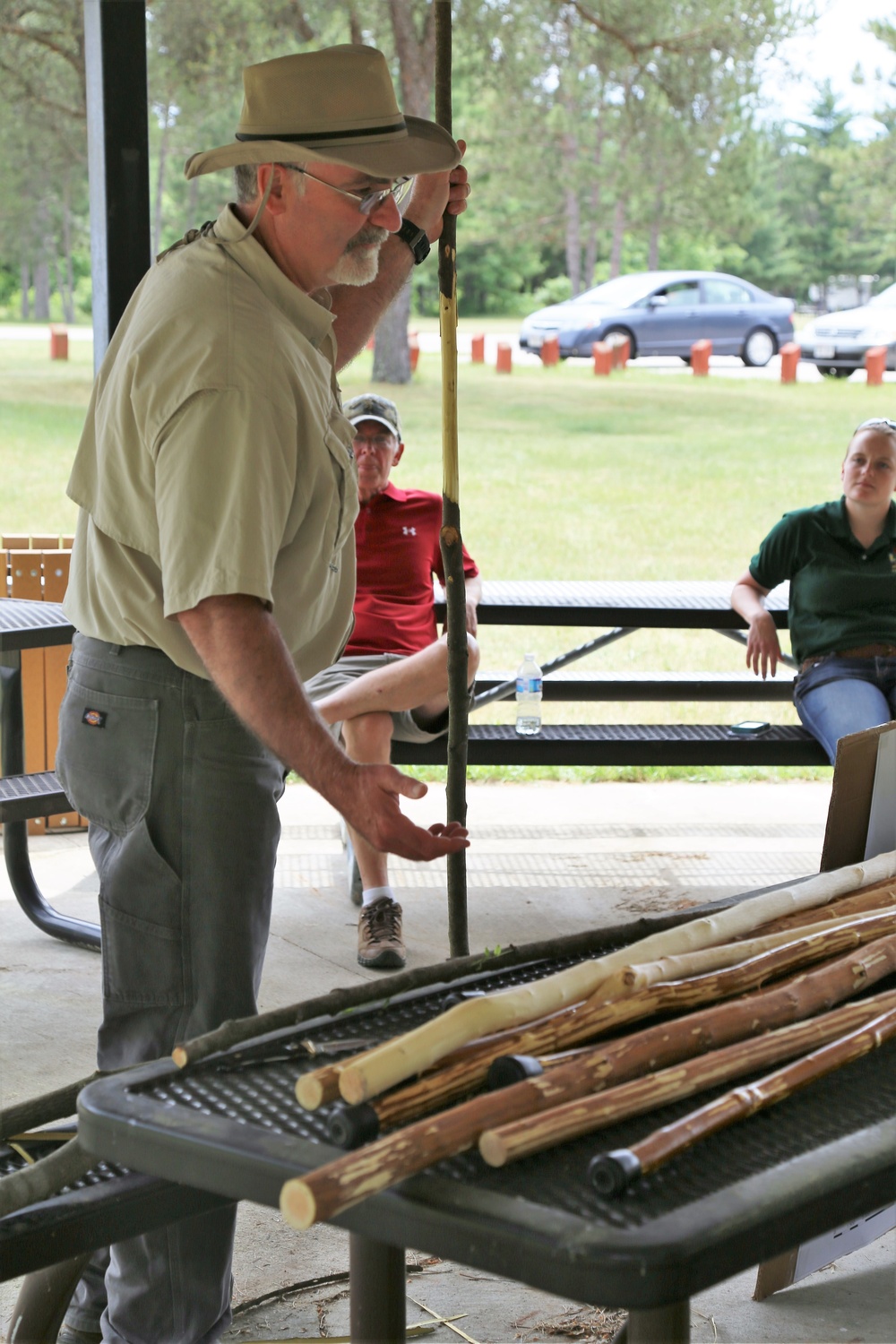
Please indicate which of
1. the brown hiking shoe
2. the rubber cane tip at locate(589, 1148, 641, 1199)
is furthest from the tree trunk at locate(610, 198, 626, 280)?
the rubber cane tip at locate(589, 1148, 641, 1199)

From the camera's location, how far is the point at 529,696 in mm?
4996

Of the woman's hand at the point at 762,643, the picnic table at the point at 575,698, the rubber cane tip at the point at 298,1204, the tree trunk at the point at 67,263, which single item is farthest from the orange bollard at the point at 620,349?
the rubber cane tip at the point at 298,1204

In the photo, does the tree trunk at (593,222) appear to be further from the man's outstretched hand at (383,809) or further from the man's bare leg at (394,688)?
the man's outstretched hand at (383,809)

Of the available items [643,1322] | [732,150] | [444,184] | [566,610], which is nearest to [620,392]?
[732,150]

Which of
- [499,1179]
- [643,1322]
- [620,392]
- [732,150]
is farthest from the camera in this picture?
[620,392]

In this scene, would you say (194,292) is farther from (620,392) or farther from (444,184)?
(620,392)

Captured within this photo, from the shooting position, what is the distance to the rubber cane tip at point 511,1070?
146 centimetres

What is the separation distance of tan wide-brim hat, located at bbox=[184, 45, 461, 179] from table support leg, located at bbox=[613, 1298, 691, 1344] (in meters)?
1.46

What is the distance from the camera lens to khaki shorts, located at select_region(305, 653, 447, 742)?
449 centimetres

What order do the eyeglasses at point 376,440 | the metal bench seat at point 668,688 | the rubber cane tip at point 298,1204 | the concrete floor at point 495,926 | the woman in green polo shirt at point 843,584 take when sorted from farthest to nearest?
the metal bench seat at point 668,688, the woman in green polo shirt at point 843,584, the eyeglasses at point 376,440, the concrete floor at point 495,926, the rubber cane tip at point 298,1204

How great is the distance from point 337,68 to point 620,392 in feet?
64.1

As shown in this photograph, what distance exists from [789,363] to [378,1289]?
20864 millimetres

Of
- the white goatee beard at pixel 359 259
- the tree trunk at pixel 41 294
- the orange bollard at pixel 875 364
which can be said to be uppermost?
the tree trunk at pixel 41 294

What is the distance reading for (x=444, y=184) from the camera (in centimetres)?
265
